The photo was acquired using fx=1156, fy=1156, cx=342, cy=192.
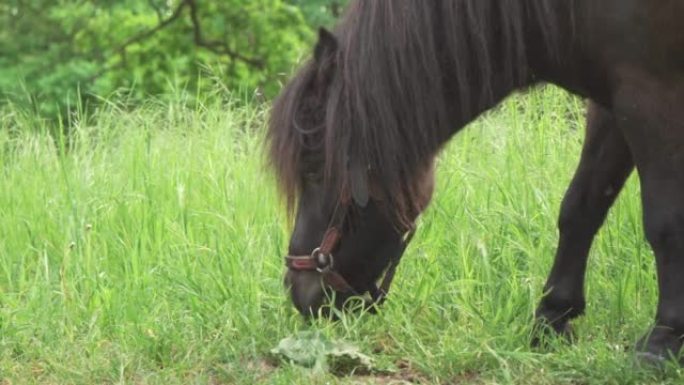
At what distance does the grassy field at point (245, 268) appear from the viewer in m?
3.36

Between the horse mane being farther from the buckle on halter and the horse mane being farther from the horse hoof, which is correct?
the horse hoof

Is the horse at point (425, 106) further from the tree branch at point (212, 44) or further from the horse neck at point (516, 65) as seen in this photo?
the tree branch at point (212, 44)

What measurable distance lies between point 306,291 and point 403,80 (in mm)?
701

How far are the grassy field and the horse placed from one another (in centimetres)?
19

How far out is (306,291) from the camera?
345cm

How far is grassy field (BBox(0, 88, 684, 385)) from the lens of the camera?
11.0 feet

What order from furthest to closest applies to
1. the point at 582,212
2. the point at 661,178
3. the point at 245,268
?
the point at 245,268
the point at 582,212
the point at 661,178

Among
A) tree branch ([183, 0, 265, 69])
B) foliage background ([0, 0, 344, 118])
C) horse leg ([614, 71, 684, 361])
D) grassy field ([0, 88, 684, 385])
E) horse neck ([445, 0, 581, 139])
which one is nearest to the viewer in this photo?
horse leg ([614, 71, 684, 361])

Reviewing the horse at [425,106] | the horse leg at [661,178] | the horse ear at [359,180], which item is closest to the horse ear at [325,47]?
the horse at [425,106]

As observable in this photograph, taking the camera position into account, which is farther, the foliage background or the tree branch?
the tree branch

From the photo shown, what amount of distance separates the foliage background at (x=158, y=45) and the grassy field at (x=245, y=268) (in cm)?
623

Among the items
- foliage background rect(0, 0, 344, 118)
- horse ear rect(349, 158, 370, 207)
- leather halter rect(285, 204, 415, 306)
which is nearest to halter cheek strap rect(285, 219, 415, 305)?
leather halter rect(285, 204, 415, 306)

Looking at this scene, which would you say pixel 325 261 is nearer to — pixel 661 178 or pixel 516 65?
pixel 516 65

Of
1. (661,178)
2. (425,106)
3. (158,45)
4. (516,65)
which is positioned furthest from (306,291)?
(158,45)
